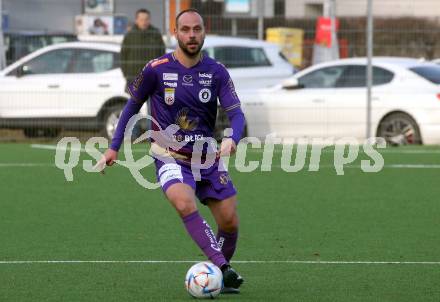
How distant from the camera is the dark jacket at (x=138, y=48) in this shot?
19953 millimetres

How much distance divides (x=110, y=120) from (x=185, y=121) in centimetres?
1273

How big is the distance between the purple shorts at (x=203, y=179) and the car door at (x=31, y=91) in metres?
13.0

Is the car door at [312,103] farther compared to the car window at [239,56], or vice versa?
the car window at [239,56]

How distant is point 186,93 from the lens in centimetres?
807

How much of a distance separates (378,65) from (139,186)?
6923mm

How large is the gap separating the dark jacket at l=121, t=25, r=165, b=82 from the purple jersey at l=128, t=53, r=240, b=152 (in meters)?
11.8

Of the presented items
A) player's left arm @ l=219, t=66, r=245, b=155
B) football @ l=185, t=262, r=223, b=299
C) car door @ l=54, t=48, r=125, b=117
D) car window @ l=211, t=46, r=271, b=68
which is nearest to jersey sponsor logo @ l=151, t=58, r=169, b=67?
player's left arm @ l=219, t=66, r=245, b=155

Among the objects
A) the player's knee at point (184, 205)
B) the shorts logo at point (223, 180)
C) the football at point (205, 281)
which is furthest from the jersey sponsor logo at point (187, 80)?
the football at point (205, 281)

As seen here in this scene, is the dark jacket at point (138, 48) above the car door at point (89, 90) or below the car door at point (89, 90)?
above

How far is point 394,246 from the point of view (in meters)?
10.3

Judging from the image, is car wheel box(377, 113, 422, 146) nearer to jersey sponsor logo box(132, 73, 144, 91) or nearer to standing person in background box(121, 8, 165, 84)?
standing person in background box(121, 8, 165, 84)

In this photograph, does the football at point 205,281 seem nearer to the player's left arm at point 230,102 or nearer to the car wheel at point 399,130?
the player's left arm at point 230,102

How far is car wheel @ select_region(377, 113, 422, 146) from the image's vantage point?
19766 millimetres

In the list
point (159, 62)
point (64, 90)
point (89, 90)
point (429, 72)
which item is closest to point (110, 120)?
point (89, 90)
